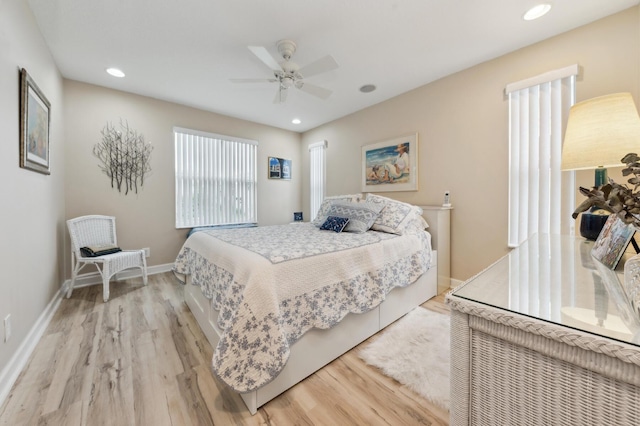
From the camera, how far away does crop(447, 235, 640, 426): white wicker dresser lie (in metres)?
0.45

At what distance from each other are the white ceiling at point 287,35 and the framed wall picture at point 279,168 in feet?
5.83

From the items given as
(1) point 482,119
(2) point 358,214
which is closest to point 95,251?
(2) point 358,214

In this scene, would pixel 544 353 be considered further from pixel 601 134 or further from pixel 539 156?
pixel 539 156

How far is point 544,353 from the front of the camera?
51 cm

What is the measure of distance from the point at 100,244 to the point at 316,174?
11.4 ft

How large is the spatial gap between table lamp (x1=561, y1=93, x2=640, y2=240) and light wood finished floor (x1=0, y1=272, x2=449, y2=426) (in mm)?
1611

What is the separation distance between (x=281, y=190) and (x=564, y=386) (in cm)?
485

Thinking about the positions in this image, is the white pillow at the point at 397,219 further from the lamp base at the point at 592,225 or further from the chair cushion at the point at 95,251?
the chair cushion at the point at 95,251

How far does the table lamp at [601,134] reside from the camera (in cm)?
131

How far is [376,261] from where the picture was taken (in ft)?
6.70

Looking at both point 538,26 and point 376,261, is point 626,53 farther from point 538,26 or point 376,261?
point 376,261

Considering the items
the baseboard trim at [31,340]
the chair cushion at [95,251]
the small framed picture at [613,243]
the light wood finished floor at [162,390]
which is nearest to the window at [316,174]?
the chair cushion at [95,251]

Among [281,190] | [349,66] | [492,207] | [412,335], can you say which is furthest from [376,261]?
[281,190]

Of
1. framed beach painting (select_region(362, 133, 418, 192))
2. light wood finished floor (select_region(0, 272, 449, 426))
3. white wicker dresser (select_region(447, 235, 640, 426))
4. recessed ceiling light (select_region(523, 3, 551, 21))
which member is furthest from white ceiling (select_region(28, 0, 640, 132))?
light wood finished floor (select_region(0, 272, 449, 426))
